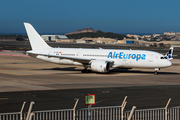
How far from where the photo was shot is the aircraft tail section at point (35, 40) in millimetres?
50344

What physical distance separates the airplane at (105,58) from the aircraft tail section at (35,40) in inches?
31.0

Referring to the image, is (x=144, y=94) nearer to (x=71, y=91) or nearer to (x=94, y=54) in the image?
(x=71, y=91)

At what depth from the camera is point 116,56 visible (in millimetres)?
44719

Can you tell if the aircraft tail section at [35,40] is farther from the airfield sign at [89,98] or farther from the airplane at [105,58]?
the airfield sign at [89,98]

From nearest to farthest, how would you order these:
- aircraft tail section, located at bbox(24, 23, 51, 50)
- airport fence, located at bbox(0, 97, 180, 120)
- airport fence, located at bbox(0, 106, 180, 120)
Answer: airport fence, located at bbox(0, 97, 180, 120) → airport fence, located at bbox(0, 106, 180, 120) → aircraft tail section, located at bbox(24, 23, 51, 50)

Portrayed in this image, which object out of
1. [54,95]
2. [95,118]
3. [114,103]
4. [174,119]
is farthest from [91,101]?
[54,95]

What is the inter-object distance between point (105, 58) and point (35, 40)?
13305 millimetres

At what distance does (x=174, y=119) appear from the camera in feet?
47.7

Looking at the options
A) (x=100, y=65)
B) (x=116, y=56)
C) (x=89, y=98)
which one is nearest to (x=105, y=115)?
(x=89, y=98)

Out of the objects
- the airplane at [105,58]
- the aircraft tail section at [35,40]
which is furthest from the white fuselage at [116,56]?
the aircraft tail section at [35,40]

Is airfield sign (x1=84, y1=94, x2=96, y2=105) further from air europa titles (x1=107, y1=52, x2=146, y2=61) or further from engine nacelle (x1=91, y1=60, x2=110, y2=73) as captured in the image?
air europa titles (x1=107, y1=52, x2=146, y2=61)

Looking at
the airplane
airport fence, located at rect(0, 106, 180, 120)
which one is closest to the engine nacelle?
→ the airplane

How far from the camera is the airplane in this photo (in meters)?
42.9

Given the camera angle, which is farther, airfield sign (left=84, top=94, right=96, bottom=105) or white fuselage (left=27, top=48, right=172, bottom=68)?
white fuselage (left=27, top=48, right=172, bottom=68)
